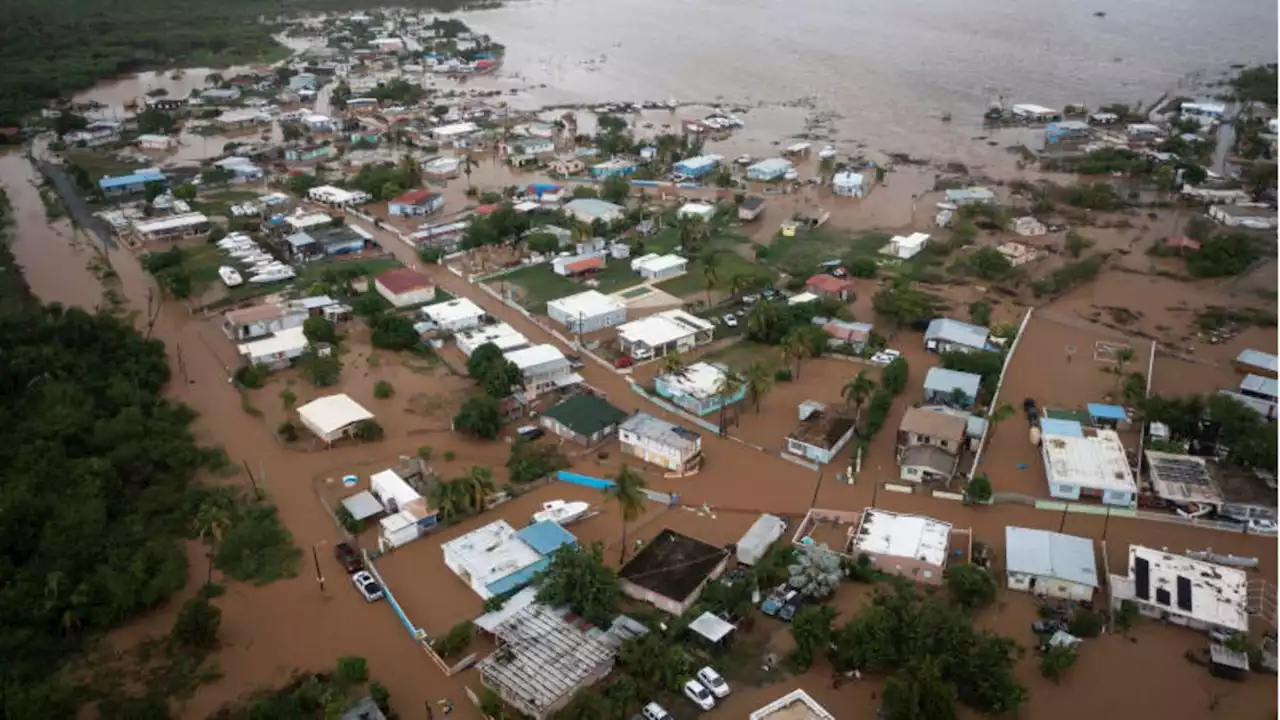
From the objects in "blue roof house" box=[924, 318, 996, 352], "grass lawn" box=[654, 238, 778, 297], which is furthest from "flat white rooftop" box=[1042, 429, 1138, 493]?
"grass lawn" box=[654, 238, 778, 297]

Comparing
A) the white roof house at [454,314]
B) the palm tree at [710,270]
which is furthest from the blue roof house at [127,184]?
the palm tree at [710,270]

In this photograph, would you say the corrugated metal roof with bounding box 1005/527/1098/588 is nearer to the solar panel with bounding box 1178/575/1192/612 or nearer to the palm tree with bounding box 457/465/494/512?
the solar panel with bounding box 1178/575/1192/612

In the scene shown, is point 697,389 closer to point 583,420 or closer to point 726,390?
point 726,390

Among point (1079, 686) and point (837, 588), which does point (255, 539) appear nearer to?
point (837, 588)

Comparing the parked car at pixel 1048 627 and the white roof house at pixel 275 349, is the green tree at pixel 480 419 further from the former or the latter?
the parked car at pixel 1048 627

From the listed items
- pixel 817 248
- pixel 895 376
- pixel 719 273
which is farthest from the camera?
pixel 817 248

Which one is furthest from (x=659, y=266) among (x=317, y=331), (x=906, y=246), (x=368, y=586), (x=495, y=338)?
(x=368, y=586)
